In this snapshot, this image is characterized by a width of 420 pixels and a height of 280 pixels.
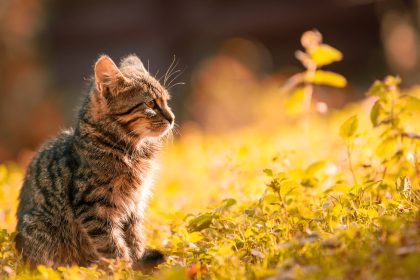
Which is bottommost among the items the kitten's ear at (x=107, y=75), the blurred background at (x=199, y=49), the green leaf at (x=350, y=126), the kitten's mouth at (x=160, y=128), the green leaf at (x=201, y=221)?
the green leaf at (x=201, y=221)

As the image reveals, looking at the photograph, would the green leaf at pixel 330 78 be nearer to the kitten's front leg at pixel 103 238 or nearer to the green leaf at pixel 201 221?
the green leaf at pixel 201 221

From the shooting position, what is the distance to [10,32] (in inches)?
472

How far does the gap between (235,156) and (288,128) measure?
15.7 feet

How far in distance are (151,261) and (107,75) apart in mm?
1415

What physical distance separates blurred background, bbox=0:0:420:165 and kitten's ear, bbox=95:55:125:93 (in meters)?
7.09

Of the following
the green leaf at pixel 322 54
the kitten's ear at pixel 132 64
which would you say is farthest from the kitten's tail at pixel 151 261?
the green leaf at pixel 322 54

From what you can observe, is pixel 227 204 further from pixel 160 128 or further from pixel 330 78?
pixel 330 78

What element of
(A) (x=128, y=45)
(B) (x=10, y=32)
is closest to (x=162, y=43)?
(A) (x=128, y=45)

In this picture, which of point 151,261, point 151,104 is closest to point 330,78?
point 151,104

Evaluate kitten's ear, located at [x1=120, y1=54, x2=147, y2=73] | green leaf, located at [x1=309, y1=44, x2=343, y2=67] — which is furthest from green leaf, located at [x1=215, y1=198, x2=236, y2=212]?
green leaf, located at [x1=309, y1=44, x2=343, y2=67]

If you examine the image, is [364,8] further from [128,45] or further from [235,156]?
[235,156]

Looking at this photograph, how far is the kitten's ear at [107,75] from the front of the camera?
4.47 meters

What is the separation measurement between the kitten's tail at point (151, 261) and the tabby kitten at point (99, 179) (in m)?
0.05

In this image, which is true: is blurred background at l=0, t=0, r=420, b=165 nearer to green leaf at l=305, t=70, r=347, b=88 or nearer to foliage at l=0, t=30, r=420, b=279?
green leaf at l=305, t=70, r=347, b=88
